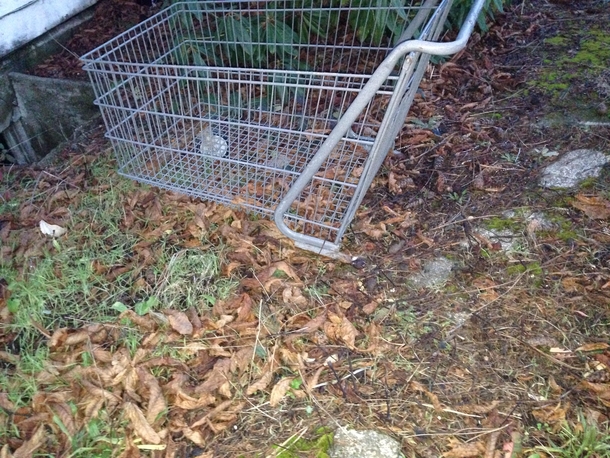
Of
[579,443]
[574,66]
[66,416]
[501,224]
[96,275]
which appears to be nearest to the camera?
[579,443]

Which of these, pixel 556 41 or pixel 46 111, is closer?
pixel 556 41

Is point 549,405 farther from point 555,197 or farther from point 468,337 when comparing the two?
point 555,197

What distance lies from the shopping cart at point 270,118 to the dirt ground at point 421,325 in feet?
0.55

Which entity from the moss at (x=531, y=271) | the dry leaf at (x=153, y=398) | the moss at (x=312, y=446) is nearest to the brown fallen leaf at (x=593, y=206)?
the moss at (x=531, y=271)

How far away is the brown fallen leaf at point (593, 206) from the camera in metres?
2.42

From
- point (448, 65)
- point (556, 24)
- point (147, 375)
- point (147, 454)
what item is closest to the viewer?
point (147, 454)

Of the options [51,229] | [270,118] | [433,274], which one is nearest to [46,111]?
[51,229]

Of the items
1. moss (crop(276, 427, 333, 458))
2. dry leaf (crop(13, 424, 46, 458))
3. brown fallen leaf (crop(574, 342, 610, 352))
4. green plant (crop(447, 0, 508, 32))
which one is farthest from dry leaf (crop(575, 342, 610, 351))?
green plant (crop(447, 0, 508, 32))

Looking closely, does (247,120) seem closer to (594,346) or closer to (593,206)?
(593,206)

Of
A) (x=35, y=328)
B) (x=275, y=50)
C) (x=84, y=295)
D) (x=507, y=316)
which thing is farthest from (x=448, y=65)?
(x=35, y=328)

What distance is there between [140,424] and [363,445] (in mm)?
830

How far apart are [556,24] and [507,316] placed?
3.08 meters

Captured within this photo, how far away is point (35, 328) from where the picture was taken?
2.12m

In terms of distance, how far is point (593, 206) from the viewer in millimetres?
2459
